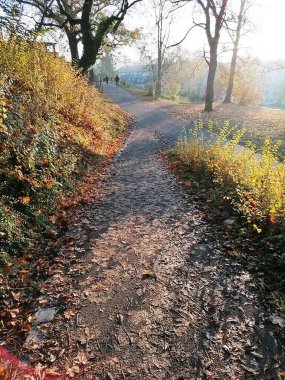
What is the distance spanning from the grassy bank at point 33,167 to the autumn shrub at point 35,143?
0.04 feet

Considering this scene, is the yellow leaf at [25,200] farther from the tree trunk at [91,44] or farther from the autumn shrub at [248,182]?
the tree trunk at [91,44]

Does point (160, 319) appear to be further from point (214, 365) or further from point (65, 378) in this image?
point (65, 378)

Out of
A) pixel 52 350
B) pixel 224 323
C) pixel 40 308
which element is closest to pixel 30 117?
pixel 40 308

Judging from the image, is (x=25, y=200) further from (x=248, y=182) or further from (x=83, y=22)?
(x=83, y=22)

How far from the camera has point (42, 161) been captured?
5.49 metres

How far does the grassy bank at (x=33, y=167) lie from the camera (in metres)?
3.55

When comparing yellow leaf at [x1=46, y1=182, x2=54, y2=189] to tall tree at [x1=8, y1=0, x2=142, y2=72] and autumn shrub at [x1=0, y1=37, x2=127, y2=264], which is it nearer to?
autumn shrub at [x1=0, y1=37, x2=127, y2=264]

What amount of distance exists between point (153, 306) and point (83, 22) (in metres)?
15.7

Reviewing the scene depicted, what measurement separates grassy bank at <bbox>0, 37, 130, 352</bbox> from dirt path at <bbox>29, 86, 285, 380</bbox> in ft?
1.07

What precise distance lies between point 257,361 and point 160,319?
40.2 inches

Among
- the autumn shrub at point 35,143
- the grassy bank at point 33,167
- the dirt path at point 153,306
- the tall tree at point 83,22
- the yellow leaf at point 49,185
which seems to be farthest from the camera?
the tall tree at point 83,22

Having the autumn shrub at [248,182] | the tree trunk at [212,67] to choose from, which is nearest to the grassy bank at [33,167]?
the autumn shrub at [248,182]

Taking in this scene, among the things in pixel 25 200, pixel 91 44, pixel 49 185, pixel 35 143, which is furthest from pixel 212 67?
pixel 25 200

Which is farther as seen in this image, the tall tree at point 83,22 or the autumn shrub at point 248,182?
the tall tree at point 83,22
